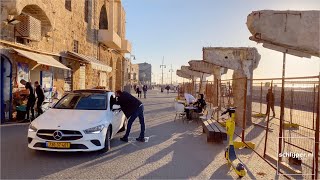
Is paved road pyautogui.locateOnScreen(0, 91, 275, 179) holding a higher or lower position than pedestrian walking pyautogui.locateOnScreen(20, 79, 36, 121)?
lower

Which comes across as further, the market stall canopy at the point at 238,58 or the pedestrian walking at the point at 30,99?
the market stall canopy at the point at 238,58

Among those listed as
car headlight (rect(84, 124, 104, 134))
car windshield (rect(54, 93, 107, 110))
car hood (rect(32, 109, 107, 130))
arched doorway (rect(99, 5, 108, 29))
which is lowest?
car headlight (rect(84, 124, 104, 134))

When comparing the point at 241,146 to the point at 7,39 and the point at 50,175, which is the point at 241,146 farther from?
the point at 7,39

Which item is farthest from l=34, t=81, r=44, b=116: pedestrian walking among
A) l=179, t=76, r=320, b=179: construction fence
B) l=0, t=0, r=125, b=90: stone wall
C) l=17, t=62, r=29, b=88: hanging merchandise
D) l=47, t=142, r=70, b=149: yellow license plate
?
l=179, t=76, r=320, b=179: construction fence

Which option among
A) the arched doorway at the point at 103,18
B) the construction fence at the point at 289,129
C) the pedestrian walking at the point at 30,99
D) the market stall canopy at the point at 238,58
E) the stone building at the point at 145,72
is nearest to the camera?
the construction fence at the point at 289,129

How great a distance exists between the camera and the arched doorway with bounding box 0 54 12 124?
12617 millimetres

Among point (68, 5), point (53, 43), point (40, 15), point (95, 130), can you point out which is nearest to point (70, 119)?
point (95, 130)

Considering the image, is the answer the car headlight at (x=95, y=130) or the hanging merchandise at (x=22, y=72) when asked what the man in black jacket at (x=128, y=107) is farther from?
the hanging merchandise at (x=22, y=72)

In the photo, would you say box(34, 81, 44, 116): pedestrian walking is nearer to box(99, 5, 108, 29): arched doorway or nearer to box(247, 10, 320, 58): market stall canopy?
box(247, 10, 320, 58): market stall canopy

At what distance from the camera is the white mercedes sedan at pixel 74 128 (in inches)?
278

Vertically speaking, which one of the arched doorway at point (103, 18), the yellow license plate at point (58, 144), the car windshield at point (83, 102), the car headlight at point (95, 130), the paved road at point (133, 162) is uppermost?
the arched doorway at point (103, 18)

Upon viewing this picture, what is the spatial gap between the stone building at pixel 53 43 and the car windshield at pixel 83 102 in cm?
441

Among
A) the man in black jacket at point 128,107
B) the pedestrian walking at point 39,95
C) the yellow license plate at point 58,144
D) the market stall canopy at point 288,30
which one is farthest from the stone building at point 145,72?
the yellow license plate at point 58,144

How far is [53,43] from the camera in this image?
1727cm
